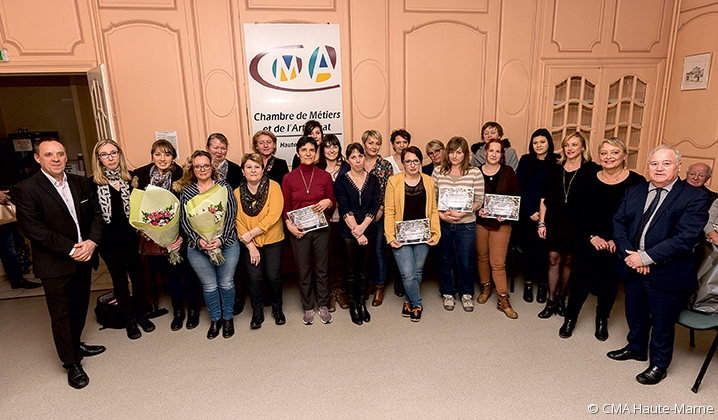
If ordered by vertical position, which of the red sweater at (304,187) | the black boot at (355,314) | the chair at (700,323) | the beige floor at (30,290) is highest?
the red sweater at (304,187)

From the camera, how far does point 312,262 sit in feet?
11.7

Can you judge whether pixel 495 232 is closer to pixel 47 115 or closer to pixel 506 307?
pixel 506 307

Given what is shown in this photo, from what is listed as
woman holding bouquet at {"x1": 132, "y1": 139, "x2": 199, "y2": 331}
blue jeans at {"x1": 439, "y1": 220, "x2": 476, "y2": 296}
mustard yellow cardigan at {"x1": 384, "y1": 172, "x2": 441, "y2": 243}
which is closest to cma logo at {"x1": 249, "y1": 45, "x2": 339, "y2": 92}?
woman holding bouquet at {"x1": 132, "y1": 139, "x2": 199, "y2": 331}

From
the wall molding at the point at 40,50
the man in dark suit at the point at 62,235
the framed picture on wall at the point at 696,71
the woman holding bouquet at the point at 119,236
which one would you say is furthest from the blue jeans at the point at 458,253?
the wall molding at the point at 40,50

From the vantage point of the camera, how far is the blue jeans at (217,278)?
322 cm

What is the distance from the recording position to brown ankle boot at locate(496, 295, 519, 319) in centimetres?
359

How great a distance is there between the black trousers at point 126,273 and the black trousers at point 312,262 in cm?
128

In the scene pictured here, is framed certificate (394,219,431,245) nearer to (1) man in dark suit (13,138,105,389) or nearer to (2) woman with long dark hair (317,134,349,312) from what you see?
(2) woman with long dark hair (317,134,349,312)

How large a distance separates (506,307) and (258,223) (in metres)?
2.28

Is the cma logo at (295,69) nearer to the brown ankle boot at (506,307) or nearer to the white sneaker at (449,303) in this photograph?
the white sneaker at (449,303)

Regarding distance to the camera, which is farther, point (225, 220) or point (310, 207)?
point (310, 207)

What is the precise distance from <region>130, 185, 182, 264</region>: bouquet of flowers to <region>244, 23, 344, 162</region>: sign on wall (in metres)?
1.77

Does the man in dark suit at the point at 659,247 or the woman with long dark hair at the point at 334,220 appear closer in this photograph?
the man in dark suit at the point at 659,247

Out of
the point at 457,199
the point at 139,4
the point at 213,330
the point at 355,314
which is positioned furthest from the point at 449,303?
the point at 139,4
